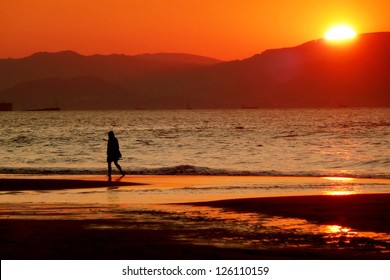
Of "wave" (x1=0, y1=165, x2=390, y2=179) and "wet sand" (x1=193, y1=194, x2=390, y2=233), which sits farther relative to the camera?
"wave" (x1=0, y1=165, x2=390, y2=179)

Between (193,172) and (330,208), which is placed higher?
(330,208)

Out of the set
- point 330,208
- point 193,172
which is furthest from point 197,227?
point 193,172

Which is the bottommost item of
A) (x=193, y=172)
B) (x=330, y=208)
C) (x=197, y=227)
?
(x=193, y=172)

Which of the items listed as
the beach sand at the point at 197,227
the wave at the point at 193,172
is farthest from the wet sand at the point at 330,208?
the wave at the point at 193,172

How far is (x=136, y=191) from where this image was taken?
2686 cm

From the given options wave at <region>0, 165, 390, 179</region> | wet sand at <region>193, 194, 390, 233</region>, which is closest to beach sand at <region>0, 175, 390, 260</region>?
wet sand at <region>193, 194, 390, 233</region>

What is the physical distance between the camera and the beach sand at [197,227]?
13.8 m

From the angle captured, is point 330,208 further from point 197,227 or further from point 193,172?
point 193,172

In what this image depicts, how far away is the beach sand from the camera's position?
13805 mm

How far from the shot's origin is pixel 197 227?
55.0ft

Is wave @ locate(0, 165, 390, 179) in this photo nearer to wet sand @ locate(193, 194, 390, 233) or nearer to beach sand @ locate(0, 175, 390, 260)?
beach sand @ locate(0, 175, 390, 260)

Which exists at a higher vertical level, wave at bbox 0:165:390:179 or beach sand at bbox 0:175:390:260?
beach sand at bbox 0:175:390:260

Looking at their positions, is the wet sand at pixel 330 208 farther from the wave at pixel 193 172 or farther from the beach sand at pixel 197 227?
the wave at pixel 193 172

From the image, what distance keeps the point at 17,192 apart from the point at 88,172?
13944mm
